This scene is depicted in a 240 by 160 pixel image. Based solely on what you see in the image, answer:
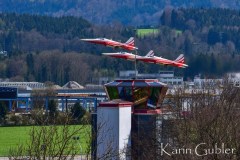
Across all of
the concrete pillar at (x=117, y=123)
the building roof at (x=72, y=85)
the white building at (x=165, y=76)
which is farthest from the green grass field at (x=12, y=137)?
the building roof at (x=72, y=85)

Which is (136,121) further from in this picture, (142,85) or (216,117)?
(216,117)

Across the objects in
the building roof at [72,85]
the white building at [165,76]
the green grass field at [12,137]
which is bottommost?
the green grass field at [12,137]

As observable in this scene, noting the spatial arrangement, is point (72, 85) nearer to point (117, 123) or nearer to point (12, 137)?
point (12, 137)

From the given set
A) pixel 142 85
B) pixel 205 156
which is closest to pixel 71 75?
pixel 142 85

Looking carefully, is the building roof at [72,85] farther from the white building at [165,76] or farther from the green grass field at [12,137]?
the green grass field at [12,137]

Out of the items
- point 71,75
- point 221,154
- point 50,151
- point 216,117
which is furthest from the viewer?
point 71,75

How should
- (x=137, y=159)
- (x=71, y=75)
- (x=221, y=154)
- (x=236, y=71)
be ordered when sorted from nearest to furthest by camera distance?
1. (x=221, y=154)
2. (x=137, y=159)
3. (x=236, y=71)
4. (x=71, y=75)

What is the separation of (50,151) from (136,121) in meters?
14.4

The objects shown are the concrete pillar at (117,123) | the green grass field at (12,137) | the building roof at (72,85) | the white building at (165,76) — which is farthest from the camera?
the building roof at (72,85)

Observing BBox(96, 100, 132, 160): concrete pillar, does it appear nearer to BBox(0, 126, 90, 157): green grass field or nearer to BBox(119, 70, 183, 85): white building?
BBox(0, 126, 90, 157): green grass field

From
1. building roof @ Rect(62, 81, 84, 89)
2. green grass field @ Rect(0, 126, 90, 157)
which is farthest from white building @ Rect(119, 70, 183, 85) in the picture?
green grass field @ Rect(0, 126, 90, 157)

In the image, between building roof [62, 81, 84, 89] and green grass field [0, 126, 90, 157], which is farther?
building roof [62, 81, 84, 89]

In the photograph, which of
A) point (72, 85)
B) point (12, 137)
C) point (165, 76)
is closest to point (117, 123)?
point (12, 137)

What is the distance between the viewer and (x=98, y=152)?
37.2m
